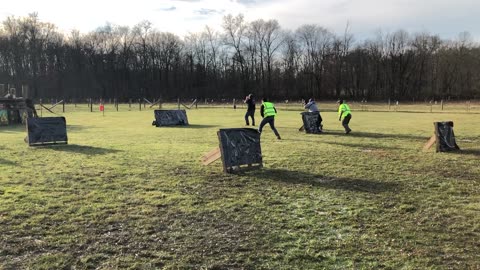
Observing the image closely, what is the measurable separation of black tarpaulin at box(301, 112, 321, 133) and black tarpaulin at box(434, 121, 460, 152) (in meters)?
7.00

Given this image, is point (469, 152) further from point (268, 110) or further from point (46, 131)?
point (46, 131)

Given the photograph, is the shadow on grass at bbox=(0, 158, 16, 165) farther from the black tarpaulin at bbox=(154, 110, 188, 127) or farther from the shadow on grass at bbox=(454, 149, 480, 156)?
the black tarpaulin at bbox=(154, 110, 188, 127)

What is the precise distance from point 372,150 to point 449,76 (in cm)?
8164

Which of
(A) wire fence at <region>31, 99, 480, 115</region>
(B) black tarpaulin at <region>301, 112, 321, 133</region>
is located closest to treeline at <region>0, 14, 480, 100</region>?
(A) wire fence at <region>31, 99, 480, 115</region>

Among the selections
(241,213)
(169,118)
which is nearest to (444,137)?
(241,213)

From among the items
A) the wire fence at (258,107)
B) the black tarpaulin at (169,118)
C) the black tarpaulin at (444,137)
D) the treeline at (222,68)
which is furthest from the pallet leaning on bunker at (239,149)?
the treeline at (222,68)

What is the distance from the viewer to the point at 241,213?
21.3 ft

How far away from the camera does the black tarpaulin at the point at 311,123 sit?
19.7 m

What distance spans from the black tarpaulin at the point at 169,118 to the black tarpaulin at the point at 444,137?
1533cm

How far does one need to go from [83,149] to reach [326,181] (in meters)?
8.73

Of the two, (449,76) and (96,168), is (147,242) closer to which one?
(96,168)

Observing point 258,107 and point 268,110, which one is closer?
point 268,110

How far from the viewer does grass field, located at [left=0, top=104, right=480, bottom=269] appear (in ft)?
15.5

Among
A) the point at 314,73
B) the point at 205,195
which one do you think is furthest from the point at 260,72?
the point at 205,195
